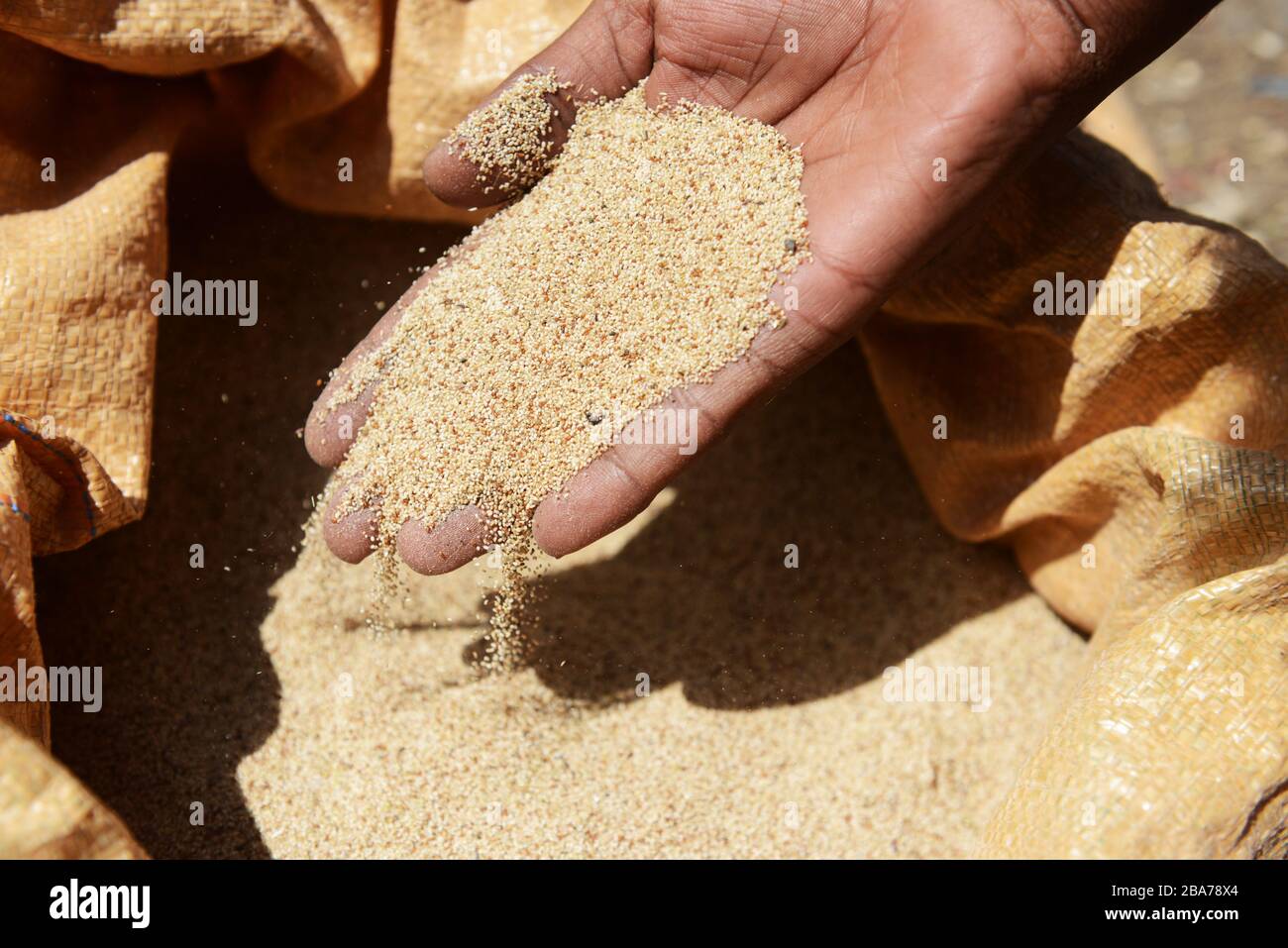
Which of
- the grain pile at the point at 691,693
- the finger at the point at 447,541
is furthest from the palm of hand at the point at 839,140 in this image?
the grain pile at the point at 691,693

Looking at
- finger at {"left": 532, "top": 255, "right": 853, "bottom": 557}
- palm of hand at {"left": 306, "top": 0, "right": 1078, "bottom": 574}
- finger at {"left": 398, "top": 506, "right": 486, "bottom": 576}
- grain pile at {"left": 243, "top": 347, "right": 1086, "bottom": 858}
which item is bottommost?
grain pile at {"left": 243, "top": 347, "right": 1086, "bottom": 858}

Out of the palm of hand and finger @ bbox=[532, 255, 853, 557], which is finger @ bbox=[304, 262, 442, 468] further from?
finger @ bbox=[532, 255, 853, 557]

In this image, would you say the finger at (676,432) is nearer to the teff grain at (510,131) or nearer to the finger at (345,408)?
the finger at (345,408)

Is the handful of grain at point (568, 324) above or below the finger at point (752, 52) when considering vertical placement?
below

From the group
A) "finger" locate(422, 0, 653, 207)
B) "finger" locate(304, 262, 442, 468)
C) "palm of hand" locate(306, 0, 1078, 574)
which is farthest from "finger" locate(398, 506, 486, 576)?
"finger" locate(422, 0, 653, 207)

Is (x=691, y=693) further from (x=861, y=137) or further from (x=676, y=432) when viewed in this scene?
(x=861, y=137)

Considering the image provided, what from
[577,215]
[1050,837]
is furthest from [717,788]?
[577,215]

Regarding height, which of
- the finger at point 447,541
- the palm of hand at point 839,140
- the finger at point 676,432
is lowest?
the finger at point 447,541
